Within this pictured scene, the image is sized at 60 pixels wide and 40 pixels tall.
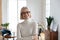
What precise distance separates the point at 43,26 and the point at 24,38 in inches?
171

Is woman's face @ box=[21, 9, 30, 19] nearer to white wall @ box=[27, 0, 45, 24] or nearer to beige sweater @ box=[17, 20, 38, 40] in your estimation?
beige sweater @ box=[17, 20, 38, 40]

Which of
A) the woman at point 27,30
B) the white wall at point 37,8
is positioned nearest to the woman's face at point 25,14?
the woman at point 27,30

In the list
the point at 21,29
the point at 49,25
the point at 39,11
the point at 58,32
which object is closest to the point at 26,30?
the point at 21,29

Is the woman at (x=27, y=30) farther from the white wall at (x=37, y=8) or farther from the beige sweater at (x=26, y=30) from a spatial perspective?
the white wall at (x=37, y=8)

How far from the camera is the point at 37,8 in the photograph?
6496 mm

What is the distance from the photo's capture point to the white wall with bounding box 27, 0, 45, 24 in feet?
21.0

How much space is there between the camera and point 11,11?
6.31 metres

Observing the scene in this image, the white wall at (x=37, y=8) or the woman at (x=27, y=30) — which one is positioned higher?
the white wall at (x=37, y=8)

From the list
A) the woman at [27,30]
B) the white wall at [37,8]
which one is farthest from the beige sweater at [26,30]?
the white wall at [37,8]

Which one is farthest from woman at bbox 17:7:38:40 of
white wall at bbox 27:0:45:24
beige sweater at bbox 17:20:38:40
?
white wall at bbox 27:0:45:24

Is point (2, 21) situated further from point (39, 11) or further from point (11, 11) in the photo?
point (39, 11)

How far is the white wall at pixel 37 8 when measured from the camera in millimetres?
6410

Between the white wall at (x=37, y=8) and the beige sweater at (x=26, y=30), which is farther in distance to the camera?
the white wall at (x=37, y=8)

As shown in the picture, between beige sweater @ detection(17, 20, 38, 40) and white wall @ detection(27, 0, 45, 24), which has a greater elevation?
white wall @ detection(27, 0, 45, 24)
